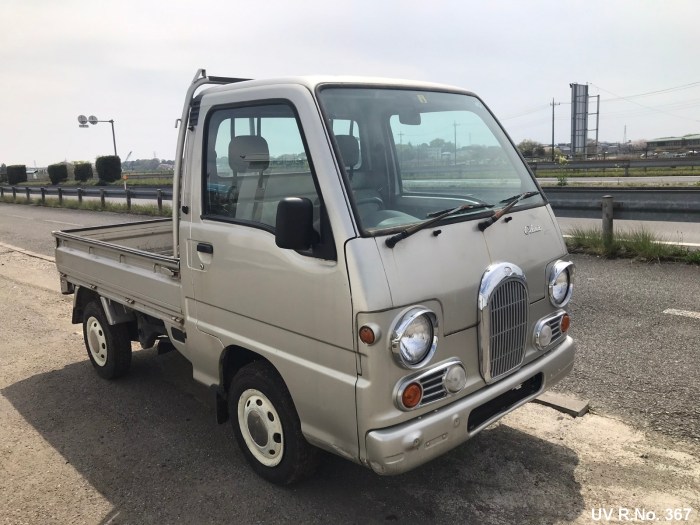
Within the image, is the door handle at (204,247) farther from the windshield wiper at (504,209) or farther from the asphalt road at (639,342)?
the asphalt road at (639,342)

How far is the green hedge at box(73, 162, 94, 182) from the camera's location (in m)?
44.6

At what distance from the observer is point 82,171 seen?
44.8 m

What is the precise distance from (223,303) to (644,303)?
4.68 metres

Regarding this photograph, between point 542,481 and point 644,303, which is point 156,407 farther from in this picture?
point 644,303

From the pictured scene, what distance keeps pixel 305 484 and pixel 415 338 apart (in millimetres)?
1264

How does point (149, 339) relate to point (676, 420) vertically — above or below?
above

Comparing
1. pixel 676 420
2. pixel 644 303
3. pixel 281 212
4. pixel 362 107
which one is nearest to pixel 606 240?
pixel 644 303

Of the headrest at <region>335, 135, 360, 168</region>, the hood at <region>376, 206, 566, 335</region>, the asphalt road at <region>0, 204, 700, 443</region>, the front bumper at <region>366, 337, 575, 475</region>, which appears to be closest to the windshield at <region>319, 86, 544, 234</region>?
the headrest at <region>335, 135, 360, 168</region>

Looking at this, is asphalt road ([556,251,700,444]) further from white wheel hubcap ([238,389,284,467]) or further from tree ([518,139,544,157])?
tree ([518,139,544,157])

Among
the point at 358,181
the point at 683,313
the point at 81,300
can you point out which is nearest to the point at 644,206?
the point at 683,313

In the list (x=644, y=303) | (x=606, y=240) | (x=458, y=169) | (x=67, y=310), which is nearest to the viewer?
(x=458, y=169)

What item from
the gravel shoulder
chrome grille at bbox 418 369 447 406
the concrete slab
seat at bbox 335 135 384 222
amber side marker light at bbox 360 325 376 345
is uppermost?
seat at bbox 335 135 384 222

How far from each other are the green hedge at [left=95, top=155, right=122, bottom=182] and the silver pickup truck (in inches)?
1614

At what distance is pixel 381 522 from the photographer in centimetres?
296
